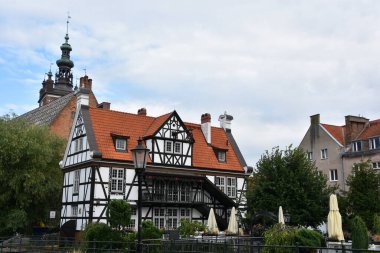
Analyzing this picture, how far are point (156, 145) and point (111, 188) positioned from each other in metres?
5.39

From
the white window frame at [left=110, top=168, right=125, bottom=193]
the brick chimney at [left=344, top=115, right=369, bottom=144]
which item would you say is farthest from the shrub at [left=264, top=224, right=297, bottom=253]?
the brick chimney at [left=344, top=115, right=369, bottom=144]

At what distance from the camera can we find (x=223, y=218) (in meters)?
39.7

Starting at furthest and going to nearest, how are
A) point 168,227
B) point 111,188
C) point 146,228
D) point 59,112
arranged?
point 59,112
point 168,227
point 111,188
point 146,228

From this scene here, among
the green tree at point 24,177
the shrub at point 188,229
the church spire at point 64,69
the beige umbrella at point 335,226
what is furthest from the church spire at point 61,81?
the beige umbrella at point 335,226

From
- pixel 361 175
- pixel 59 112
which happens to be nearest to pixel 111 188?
pixel 361 175

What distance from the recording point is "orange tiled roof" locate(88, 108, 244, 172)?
36719 millimetres

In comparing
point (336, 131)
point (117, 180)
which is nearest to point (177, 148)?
point (117, 180)

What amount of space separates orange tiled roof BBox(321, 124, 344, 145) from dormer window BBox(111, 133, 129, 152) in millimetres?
23041

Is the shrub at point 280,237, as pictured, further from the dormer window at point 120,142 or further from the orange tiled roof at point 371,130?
the orange tiled roof at point 371,130

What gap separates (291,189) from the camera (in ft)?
104

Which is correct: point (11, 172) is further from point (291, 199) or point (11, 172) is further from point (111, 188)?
point (291, 199)

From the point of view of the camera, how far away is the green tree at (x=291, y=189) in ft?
104

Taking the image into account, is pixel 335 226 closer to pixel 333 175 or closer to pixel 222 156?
pixel 222 156

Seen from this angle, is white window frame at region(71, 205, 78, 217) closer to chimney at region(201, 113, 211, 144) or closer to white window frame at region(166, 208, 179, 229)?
white window frame at region(166, 208, 179, 229)
